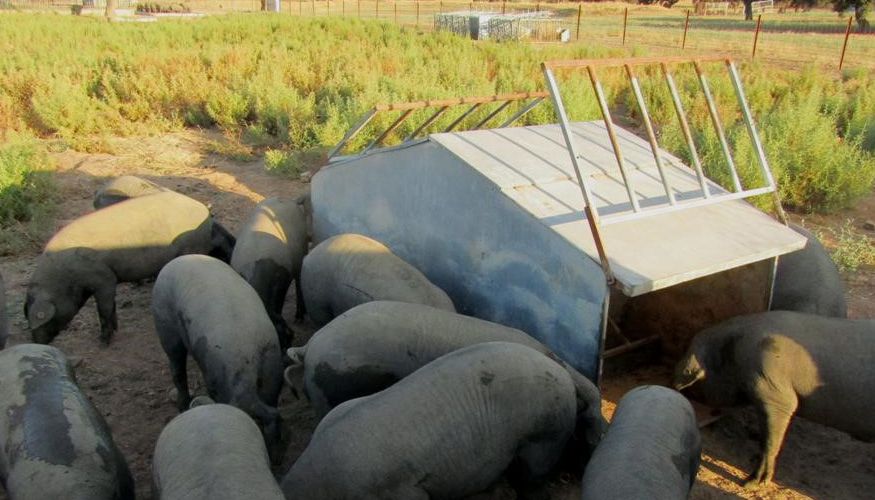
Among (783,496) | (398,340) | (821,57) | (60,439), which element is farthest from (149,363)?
(821,57)

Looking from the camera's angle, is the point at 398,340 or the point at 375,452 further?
the point at 398,340

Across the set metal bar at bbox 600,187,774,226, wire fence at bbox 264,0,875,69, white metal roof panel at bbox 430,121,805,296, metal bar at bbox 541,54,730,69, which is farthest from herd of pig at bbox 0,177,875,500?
wire fence at bbox 264,0,875,69

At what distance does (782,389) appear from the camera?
4332 millimetres

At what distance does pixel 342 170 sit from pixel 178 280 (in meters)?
1.80

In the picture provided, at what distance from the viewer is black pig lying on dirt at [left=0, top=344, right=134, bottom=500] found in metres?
3.36

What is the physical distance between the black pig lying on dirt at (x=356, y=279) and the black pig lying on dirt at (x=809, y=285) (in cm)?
253

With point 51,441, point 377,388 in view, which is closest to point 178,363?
point 51,441

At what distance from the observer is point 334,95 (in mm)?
12805

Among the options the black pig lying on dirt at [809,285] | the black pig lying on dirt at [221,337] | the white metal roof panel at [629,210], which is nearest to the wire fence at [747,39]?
the black pig lying on dirt at [809,285]

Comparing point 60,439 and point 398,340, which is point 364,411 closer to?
point 398,340

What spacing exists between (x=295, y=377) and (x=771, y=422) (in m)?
2.93

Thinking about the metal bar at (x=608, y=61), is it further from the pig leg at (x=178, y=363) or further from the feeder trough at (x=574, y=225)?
the pig leg at (x=178, y=363)

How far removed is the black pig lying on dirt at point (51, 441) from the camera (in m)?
3.36

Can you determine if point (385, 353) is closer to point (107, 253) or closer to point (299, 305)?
point (299, 305)
